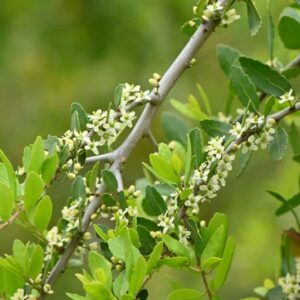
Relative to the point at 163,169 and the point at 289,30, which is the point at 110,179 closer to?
the point at 163,169

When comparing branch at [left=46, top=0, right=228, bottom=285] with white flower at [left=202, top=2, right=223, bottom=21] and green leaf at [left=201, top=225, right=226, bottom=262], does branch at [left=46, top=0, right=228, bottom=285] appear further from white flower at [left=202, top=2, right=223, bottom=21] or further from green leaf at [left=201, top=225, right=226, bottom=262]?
green leaf at [left=201, top=225, right=226, bottom=262]

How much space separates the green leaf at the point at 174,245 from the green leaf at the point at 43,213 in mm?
146

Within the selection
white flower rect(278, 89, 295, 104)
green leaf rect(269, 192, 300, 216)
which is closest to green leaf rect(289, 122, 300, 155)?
green leaf rect(269, 192, 300, 216)

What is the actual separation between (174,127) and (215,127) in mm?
291

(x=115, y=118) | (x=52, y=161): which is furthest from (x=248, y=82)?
(x=52, y=161)

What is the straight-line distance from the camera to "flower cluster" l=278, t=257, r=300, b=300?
115 centimetres

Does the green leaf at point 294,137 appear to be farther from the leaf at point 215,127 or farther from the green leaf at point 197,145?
the green leaf at point 197,145

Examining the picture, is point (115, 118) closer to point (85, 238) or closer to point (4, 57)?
point (85, 238)

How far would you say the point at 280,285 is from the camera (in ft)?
3.93

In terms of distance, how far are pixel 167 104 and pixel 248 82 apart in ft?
6.73

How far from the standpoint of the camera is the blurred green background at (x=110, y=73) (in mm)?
2920

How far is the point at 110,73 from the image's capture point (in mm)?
3139

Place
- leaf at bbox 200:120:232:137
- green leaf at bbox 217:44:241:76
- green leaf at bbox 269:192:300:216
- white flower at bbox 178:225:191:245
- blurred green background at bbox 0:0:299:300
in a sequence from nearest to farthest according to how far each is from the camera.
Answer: white flower at bbox 178:225:191:245 < leaf at bbox 200:120:232:137 < green leaf at bbox 269:192:300:216 < green leaf at bbox 217:44:241:76 < blurred green background at bbox 0:0:299:300

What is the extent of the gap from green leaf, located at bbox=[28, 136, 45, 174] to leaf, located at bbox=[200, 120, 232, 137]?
246 millimetres
